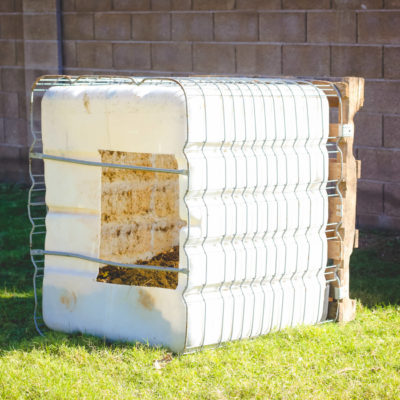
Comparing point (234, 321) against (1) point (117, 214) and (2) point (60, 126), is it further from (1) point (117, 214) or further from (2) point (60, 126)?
(2) point (60, 126)

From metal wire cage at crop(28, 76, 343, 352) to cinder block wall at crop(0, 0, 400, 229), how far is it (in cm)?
274

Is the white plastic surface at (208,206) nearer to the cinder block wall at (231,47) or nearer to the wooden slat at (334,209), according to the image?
the wooden slat at (334,209)

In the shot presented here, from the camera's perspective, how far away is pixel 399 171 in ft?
24.8

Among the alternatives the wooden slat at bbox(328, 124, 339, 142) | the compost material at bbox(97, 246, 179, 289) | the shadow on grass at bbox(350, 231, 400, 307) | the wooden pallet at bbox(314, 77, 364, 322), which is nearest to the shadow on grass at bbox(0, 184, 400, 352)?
the shadow on grass at bbox(350, 231, 400, 307)

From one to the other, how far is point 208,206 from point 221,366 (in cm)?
83

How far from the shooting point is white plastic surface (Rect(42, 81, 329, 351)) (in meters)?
4.31

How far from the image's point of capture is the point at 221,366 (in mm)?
4219

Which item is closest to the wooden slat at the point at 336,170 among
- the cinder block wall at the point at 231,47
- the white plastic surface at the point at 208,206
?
the white plastic surface at the point at 208,206

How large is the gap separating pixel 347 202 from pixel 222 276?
1.06 m

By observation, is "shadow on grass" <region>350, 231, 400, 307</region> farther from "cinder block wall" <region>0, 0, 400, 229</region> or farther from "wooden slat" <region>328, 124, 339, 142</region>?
"wooden slat" <region>328, 124, 339, 142</region>

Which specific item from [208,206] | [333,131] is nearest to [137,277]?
[208,206]

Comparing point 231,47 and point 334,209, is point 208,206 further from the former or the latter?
point 231,47

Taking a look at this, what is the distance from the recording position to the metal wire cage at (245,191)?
4305 millimetres

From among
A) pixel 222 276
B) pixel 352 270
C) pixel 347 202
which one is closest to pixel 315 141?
pixel 347 202
